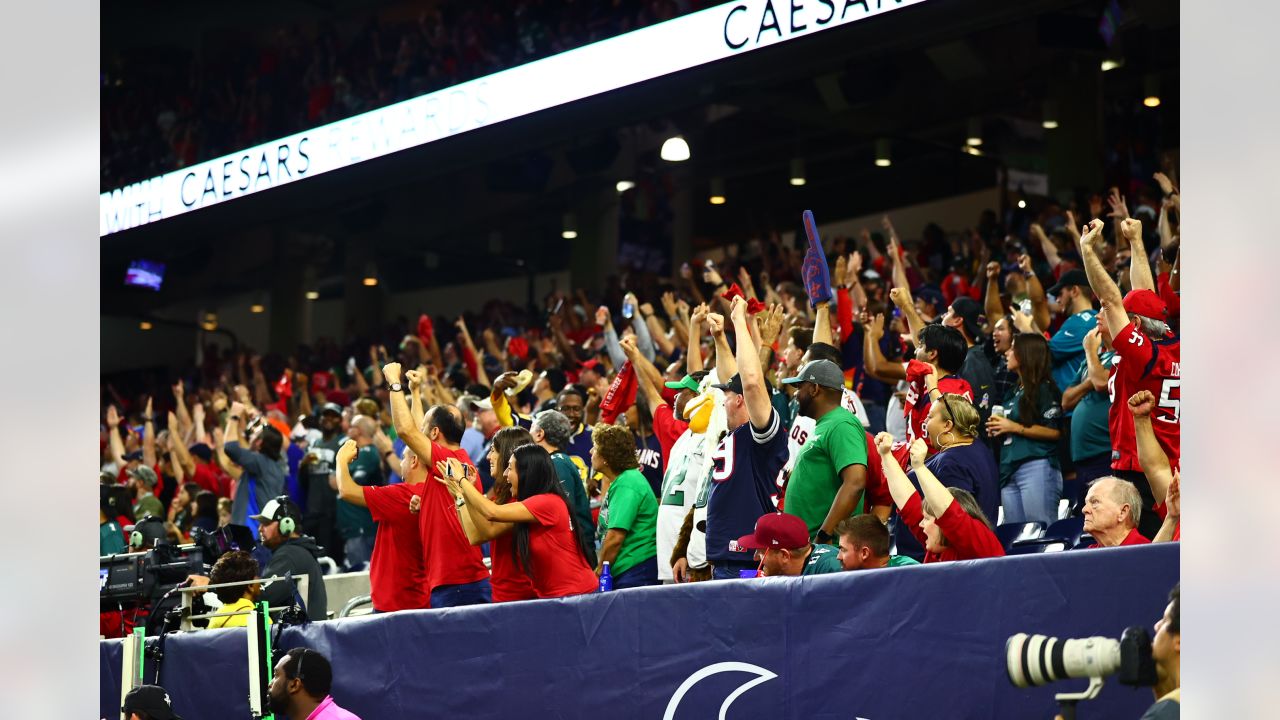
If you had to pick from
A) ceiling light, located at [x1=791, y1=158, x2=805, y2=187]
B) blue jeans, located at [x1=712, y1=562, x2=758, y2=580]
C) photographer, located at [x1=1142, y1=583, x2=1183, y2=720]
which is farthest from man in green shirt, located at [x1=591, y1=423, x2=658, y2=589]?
ceiling light, located at [x1=791, y1=158, x2=805, y2=187]

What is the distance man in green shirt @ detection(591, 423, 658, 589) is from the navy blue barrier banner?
110 cm

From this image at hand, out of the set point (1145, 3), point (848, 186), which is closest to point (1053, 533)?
point (1145, 3)

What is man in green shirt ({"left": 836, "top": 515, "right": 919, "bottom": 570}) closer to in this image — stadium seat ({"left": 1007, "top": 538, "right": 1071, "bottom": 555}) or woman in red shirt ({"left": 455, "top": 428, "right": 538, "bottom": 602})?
stadium seat ({"left": 1007, "top": 538, "right": 1071, "bottom": 555})

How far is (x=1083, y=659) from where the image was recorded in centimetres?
371

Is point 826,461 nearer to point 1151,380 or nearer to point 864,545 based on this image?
point 864,545

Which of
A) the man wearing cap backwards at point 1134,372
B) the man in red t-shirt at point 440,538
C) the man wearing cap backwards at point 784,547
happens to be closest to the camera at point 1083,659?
the man wearing cap backwards at point 784,547

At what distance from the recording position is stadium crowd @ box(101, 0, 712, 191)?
17.8 metres

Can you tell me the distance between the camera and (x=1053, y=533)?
5637mm

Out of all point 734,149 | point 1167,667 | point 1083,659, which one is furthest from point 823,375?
point 734,149

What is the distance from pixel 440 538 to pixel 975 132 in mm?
13732
